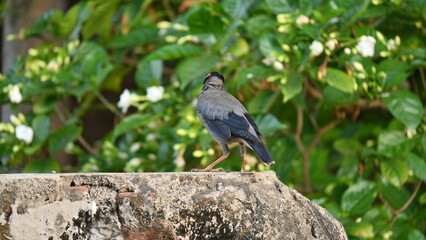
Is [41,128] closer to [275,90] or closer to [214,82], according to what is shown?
[275,90]

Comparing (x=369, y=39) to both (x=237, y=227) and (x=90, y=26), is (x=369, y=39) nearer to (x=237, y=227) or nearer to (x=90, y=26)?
(x=237, y=227)

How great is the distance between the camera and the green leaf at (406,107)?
3.79 m

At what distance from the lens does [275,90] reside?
4.43 metres

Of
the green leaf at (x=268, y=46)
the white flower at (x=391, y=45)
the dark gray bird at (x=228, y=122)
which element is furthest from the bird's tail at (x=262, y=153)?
the white flower at (x=391, y=45)

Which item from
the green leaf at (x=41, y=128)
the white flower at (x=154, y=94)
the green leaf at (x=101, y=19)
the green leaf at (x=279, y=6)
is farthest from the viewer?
the green leaf at (x=101, y=19)

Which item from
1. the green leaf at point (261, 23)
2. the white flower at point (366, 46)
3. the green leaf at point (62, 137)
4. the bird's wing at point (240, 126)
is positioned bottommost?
the green leaf at point (62, 137)

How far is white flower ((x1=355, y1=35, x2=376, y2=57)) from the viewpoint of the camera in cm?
382

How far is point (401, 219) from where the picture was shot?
4.29 meters

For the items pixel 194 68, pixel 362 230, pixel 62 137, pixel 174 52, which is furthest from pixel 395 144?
pixel 62 137

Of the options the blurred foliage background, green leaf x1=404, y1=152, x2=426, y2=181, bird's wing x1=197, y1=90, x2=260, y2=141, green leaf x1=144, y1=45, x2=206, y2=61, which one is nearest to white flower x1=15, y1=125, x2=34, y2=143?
the blurred foliage background

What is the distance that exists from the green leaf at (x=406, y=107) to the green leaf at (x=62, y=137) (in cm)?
185

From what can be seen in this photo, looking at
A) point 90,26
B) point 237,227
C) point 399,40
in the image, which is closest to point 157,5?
point 90,26

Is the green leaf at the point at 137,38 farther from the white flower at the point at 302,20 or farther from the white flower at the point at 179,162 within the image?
the white flower at the point at 302,20

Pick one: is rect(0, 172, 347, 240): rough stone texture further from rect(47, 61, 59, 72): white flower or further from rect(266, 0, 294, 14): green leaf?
rect(47, 61, 59, 72): white flower
